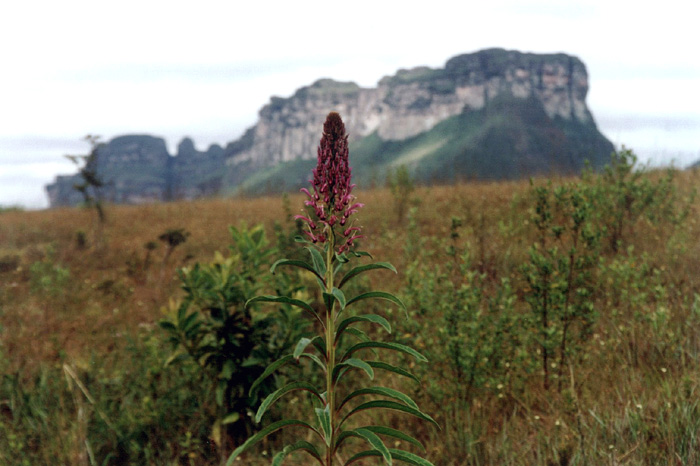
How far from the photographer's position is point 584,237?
424cm

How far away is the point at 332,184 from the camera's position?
176cm

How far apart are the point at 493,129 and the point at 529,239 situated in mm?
151138

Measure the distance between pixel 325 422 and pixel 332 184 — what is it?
85 cm

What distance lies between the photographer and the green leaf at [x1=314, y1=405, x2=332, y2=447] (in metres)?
1.68

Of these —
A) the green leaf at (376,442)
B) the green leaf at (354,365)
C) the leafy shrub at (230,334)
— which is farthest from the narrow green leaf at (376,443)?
the leafy shrub at (230,334)

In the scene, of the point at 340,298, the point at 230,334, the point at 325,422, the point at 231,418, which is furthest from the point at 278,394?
the point at 231,418

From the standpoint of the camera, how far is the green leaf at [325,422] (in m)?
1.68

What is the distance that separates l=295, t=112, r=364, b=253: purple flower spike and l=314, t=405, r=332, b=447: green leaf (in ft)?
1.91

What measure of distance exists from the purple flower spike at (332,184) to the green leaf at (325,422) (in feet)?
1.91

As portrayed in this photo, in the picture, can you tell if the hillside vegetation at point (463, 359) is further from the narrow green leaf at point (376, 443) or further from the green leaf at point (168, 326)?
the narrow green leaf at point (376, 443)

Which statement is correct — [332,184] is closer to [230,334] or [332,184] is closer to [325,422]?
[325,422]

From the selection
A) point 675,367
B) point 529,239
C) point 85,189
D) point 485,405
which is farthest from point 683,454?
point 85,189

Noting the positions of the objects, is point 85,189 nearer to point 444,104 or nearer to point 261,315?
point 261,315

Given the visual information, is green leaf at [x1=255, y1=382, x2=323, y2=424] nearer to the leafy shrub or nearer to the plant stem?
the plant stem
